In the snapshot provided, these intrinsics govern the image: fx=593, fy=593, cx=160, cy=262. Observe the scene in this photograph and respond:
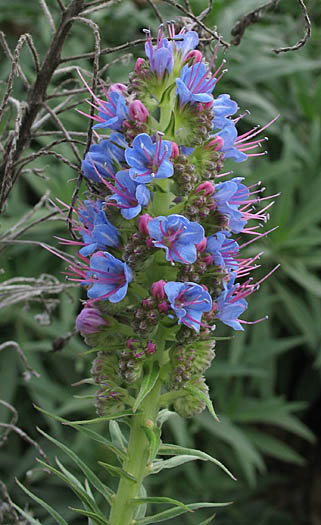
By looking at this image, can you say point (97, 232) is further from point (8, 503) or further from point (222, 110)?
point (8, 503)

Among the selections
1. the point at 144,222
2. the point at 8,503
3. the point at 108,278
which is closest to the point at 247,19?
the point at 144,222

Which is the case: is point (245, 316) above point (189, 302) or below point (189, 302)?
below

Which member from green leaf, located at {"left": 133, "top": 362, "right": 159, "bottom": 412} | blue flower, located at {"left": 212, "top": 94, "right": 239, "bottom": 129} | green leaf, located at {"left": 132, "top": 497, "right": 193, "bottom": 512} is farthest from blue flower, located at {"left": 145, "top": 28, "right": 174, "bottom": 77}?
green leaf, located at {"left": 132, "top": 497, "right": 193, "bottom": 512}

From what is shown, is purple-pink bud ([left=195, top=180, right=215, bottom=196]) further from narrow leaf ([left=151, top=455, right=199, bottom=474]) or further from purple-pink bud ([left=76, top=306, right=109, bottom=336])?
narrow leaf ([left=151, top=455, right=199, bottom=474])

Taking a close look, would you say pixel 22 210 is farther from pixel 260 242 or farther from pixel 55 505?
pixel 55 505

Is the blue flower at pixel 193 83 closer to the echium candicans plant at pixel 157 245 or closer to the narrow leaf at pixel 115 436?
the echium candicans plant at pixel 157 245

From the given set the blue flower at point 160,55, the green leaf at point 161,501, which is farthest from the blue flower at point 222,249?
the green leaf at point 161,501
